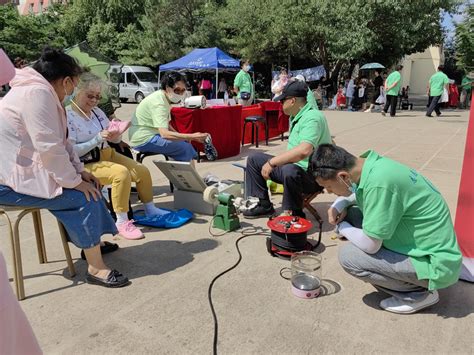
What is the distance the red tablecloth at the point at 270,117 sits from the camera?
899 centimetres

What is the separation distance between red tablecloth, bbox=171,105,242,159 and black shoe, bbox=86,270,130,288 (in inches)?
155

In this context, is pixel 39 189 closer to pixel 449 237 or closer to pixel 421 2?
pixel 449 237

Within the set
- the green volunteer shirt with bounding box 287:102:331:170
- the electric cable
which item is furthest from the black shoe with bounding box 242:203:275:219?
the green volunteer shirt with bounding box 287:102:331:170

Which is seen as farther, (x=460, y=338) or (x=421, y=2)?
(x=421, y=2)

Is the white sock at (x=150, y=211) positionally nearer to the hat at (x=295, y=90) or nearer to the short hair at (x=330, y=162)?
the hat at (x=295, y=90)

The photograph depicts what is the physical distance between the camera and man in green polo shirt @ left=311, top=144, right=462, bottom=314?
234cm

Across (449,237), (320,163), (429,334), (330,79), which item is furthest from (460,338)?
(330,79)

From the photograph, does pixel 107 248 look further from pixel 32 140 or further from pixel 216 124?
pixel 216 124

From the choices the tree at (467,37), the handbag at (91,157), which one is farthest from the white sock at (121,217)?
the tree at (467,37)

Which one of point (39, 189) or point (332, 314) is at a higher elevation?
point (39, 189)

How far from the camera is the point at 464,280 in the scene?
10.0 feet

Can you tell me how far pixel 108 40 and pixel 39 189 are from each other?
3038 centimetres

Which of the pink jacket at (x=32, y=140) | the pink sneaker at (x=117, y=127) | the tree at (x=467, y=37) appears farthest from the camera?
the tree at (x=467, y=37)

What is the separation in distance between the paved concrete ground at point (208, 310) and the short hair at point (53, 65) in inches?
59.1
